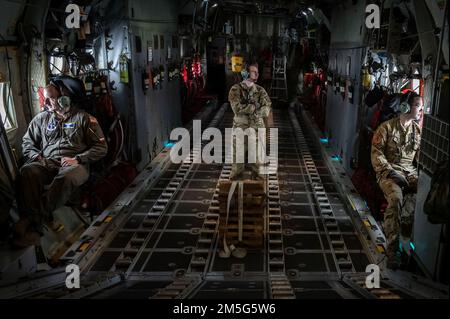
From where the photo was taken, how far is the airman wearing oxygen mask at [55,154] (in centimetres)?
439

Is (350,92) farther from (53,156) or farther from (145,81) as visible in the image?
(53,156)

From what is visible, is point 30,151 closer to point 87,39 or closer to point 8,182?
point 8,182

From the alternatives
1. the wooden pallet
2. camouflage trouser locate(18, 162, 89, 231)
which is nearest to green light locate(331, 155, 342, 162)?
the wooden pallet

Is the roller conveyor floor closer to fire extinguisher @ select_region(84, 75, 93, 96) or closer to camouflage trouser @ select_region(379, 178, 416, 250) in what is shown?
camouflage trouser @ select_region(379, 178, 416, 250)

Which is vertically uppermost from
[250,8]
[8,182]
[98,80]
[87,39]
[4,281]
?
[250,8]

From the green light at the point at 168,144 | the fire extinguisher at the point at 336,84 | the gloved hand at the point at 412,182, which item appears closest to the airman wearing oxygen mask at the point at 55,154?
the gloved hand at the point at 412,182

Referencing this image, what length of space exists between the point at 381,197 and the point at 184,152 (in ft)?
15.1

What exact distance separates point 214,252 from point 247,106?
286 centimetres

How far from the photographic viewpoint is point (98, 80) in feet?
21.9

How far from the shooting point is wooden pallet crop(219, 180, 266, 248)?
15.8 ft

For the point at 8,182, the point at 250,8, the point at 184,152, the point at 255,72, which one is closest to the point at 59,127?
the point at 8,182

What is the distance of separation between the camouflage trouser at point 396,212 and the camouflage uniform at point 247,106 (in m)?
2.54

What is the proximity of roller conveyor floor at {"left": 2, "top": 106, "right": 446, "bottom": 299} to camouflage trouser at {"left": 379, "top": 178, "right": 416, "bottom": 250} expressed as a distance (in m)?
0.34

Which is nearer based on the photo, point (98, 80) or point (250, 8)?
point (98, 80)
